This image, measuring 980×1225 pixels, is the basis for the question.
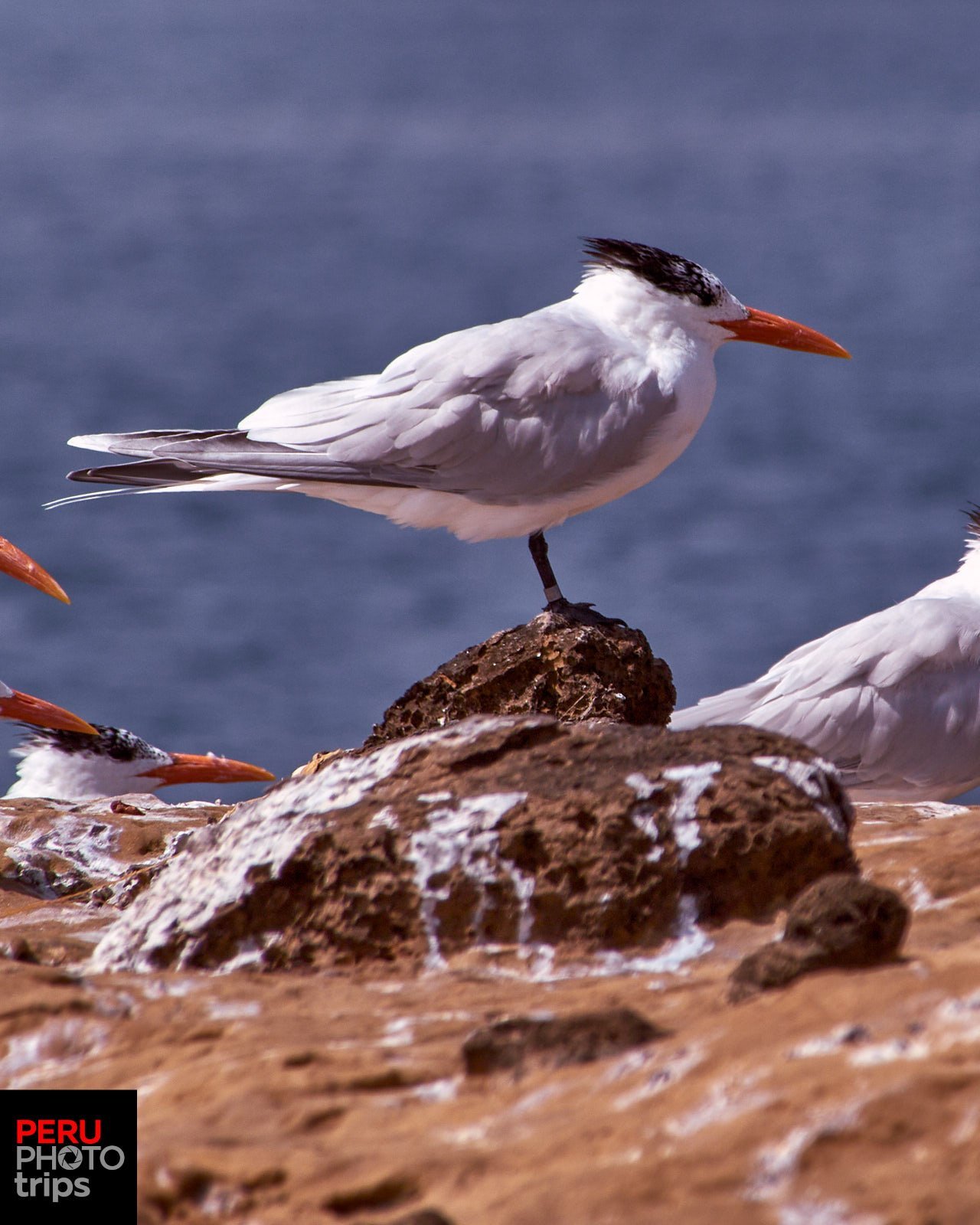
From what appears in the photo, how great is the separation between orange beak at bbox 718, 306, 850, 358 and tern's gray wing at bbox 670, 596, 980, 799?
1337 mm

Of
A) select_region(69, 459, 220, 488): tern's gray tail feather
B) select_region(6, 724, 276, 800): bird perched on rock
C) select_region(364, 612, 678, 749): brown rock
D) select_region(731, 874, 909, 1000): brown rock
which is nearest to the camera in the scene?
select_region(731, 874, 909, 1000): brown rock

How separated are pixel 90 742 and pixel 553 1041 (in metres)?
7.78

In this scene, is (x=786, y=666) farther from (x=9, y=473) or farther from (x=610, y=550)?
(x=9, y=473)

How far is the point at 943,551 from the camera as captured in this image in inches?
1427

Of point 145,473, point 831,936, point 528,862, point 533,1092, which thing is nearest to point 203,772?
point 145,473

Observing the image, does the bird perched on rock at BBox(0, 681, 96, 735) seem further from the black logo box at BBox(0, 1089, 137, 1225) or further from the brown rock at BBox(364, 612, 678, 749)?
the black logo box at BBox(0, 1089, 137, 1225)

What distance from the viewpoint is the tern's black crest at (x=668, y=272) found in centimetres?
698

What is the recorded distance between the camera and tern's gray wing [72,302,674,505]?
664 cm

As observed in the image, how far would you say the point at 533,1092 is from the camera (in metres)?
2.67

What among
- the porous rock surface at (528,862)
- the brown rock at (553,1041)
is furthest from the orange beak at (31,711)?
the brown rock at (553,1041)

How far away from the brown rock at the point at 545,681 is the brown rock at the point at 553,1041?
2944 millimetres

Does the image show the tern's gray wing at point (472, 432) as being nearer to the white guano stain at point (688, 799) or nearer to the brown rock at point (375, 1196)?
the white guano stain at point (688, 799)

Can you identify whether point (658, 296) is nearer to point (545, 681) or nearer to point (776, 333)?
point (776, 333)

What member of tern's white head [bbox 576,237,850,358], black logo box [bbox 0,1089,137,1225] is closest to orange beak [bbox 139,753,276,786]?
tern's white head [bbox 576,237,850,358]
